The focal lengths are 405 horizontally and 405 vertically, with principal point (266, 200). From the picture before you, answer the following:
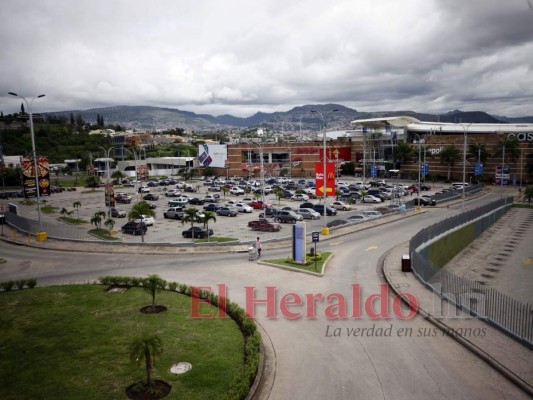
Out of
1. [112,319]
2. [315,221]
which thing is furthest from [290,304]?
[315,221]

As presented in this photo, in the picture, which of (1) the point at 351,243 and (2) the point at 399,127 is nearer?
(1) the point at 351,243

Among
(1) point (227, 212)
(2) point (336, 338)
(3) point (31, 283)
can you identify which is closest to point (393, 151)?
(1) point (227, 212)

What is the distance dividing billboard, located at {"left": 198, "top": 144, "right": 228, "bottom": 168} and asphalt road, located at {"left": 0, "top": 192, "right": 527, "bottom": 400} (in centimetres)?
9775

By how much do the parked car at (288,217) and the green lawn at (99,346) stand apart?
28827 mm

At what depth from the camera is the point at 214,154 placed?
427ft

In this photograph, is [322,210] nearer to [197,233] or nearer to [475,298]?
[197,233]

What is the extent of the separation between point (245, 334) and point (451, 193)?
6480 cm

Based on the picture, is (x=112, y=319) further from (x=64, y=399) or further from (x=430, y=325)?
(x=430, y=325)

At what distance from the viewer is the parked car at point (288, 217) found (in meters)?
51.0

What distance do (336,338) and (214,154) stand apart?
115980 millimetres

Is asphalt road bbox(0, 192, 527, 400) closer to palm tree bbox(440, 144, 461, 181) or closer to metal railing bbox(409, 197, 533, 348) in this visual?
metal railing bbox(409, 197, 533, 348)

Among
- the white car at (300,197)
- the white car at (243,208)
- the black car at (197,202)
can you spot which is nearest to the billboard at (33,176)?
the white car at (243,208)

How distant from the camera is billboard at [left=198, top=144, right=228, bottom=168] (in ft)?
424

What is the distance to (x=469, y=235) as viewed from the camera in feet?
145
